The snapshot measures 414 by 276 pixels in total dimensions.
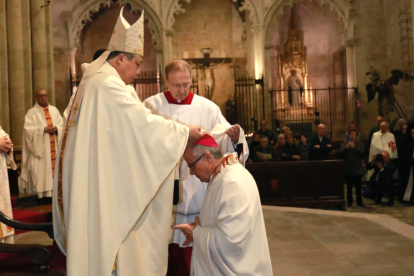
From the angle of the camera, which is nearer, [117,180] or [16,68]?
[117,180]

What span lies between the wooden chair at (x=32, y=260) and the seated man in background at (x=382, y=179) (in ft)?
24.9

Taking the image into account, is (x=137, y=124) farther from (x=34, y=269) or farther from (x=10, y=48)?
(x=10, y=48)

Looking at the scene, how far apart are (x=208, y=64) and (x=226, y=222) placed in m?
15.6

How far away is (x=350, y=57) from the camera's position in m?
16.6

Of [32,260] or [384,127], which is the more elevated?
[384,127]

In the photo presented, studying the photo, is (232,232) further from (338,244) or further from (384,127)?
(384,127)

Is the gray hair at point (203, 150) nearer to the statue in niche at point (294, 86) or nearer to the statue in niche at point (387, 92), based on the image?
the statue in niche at point (387, 92)

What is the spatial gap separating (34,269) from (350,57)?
15455mm

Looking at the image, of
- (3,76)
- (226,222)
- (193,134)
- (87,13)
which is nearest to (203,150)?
(193,134)

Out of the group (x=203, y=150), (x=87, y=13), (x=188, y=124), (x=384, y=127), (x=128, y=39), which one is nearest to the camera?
(x=203, y=150)

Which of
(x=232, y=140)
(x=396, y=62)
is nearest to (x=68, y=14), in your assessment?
(x=396, y=62)

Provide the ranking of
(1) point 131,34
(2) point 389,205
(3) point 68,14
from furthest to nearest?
(3) point 68,14 → (2) point 389,205 → (1) point 131,34

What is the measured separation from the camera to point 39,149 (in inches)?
294

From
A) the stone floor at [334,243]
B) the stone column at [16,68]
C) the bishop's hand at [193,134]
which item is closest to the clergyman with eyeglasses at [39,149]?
the stone floor at [334,243]
